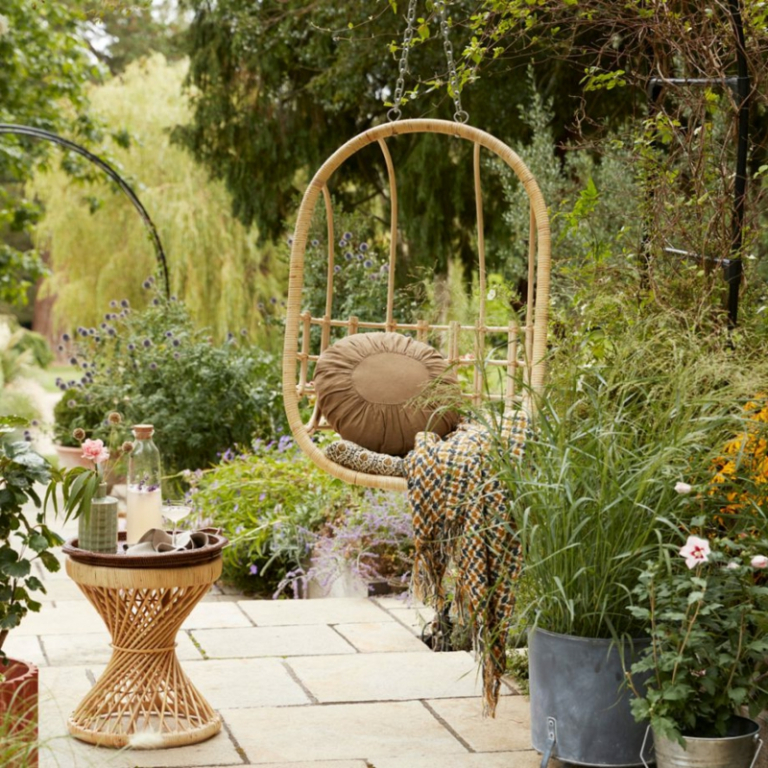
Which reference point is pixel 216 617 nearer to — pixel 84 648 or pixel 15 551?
pixel 84 648

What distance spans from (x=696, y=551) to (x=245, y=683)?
146 cm

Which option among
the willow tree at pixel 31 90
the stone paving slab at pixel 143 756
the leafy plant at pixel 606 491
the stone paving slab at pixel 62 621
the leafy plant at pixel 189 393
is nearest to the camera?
the leafy plant at pixel 606 491

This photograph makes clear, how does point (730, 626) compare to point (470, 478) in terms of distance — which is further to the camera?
→ point (470, 478)

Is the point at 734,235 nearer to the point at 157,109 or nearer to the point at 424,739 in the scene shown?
the point at 424,739

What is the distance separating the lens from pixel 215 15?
25.1ft

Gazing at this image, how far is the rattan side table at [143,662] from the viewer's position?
2.56m

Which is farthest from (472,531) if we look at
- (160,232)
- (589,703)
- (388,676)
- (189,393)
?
(160,232)

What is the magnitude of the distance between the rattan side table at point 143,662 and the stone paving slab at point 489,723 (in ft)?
1.89

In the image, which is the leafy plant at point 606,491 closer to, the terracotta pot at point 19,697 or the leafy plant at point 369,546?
the terracotta pot at point 19,697

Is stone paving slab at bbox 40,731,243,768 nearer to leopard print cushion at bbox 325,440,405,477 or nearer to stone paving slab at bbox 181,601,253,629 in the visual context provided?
leopard print cushion at bbox 325,440,405,477

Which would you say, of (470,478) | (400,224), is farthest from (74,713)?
(400,224)

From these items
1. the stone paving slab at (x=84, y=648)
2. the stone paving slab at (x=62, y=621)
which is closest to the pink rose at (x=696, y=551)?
the stone paving slab at (x=84, y=648)

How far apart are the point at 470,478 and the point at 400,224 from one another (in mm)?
4985

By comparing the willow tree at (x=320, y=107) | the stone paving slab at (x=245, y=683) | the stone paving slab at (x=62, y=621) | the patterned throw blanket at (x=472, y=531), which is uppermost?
the willow tree at (x=320, y=107)
